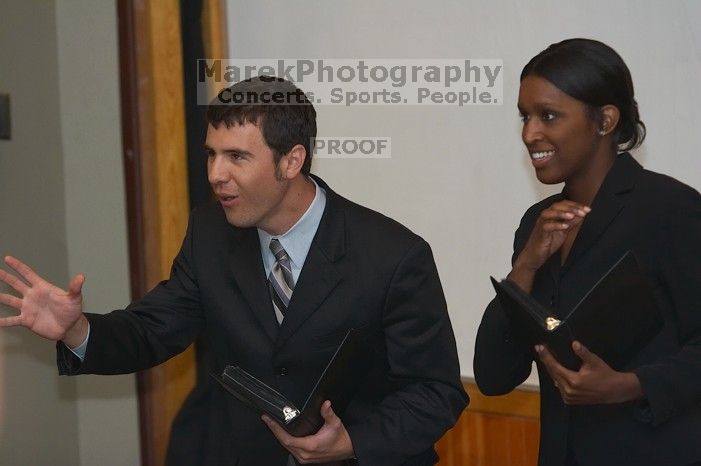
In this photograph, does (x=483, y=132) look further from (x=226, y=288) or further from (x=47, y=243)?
(x=47, y=243)

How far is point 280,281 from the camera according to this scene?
7.00ft

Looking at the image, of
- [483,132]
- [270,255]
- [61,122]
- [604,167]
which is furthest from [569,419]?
[61,122]

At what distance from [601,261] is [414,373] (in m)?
0.45

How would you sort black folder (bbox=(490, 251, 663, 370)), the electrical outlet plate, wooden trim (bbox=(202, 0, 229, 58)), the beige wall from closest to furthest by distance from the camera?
black folder (bbox=(490, 251, 663, 370)) < the electrical outlet plate < the beige wall < wooden trim (bbox=(202, 0, 229, 58))

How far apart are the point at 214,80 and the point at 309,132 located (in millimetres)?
1360

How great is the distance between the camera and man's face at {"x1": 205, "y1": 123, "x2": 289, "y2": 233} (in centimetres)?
209

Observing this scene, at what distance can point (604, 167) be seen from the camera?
6.42ft

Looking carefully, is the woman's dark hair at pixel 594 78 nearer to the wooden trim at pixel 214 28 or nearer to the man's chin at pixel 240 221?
the man's chin at pixel 240 221

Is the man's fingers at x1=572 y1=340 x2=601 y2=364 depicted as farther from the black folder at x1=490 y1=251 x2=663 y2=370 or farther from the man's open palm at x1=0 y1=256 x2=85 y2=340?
the man's open palm at x1=0 y1=256 x2=85 y2=340

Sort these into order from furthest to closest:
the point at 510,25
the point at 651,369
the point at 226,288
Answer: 1. the point at 510,25
2. the point at 226,288
3. the point at 651,369

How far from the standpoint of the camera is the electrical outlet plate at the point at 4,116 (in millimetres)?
3203

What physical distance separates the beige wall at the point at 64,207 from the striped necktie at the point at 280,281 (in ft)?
4.84

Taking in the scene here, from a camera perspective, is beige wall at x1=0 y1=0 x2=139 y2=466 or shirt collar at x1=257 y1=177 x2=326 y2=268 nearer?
shirt collar at x1=257 y1=177 x2=326 y2=268

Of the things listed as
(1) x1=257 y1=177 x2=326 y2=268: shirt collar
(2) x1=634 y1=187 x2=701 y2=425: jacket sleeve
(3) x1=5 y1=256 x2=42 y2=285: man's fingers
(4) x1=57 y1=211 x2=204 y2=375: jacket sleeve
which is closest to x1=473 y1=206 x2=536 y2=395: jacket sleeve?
(2) x1=634 y1=187 x2=701 y2=425: jacket sleeve
